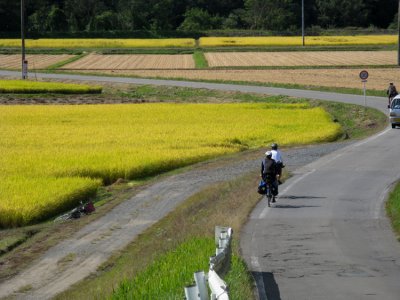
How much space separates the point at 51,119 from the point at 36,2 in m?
105

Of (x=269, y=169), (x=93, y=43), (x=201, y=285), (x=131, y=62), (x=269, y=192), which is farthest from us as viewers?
(x=93, y=43)

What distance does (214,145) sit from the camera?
36.6 metres

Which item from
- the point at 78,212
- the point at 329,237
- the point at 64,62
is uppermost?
the point at 64,62

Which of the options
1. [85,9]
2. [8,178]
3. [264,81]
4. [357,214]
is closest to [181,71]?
[264,81]

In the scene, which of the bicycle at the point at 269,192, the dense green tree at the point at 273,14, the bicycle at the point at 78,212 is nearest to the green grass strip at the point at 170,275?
the bicycle at the point at 269,192

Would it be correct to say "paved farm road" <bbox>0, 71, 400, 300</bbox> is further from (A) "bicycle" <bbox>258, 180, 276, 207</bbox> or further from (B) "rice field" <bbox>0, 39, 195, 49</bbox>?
(B) "rice field" <bbox>0, 39, 195, 49</bbox>

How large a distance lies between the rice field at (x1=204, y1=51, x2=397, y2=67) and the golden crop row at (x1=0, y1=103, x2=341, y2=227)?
120ft

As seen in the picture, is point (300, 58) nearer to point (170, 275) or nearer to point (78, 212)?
point (78, 212)

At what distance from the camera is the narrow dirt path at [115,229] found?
18.1 m

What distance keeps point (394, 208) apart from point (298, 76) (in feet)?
181

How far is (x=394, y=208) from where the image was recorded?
20.7 m

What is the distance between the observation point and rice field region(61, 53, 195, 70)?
8906 centimetres

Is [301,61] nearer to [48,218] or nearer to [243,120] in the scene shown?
[243,120]

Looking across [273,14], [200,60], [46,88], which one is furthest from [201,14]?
[46,88]
